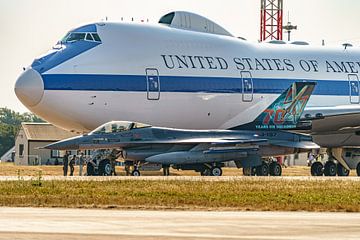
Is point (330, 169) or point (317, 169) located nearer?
point (330, 169)

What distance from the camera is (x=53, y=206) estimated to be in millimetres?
28500

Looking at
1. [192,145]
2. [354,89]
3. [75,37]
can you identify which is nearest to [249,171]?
[192,145]

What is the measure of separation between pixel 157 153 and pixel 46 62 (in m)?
6.49

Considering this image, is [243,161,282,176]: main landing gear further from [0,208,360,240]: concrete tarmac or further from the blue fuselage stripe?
[0,208,360,240]: concrete tarmac

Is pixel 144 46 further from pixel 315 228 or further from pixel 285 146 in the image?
pixel 315 228

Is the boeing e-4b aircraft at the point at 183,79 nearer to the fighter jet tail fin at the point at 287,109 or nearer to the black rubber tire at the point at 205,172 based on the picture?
the fighter jet tail fin at the point at 287,109

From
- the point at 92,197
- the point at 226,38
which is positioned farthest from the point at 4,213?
the point at 226,38

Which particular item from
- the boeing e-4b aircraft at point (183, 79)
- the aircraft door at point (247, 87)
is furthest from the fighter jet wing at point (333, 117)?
the aircraft door at point (247, 87)

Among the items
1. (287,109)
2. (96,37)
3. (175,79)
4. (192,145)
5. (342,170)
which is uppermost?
(96,37)

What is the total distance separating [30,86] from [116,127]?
424cm

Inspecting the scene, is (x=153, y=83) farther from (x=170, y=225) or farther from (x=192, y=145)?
(x=170, y=225)

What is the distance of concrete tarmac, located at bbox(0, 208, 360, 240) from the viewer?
69.9 feet

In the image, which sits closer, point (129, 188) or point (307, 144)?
point (129, 188)

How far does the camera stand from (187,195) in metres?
32.3
